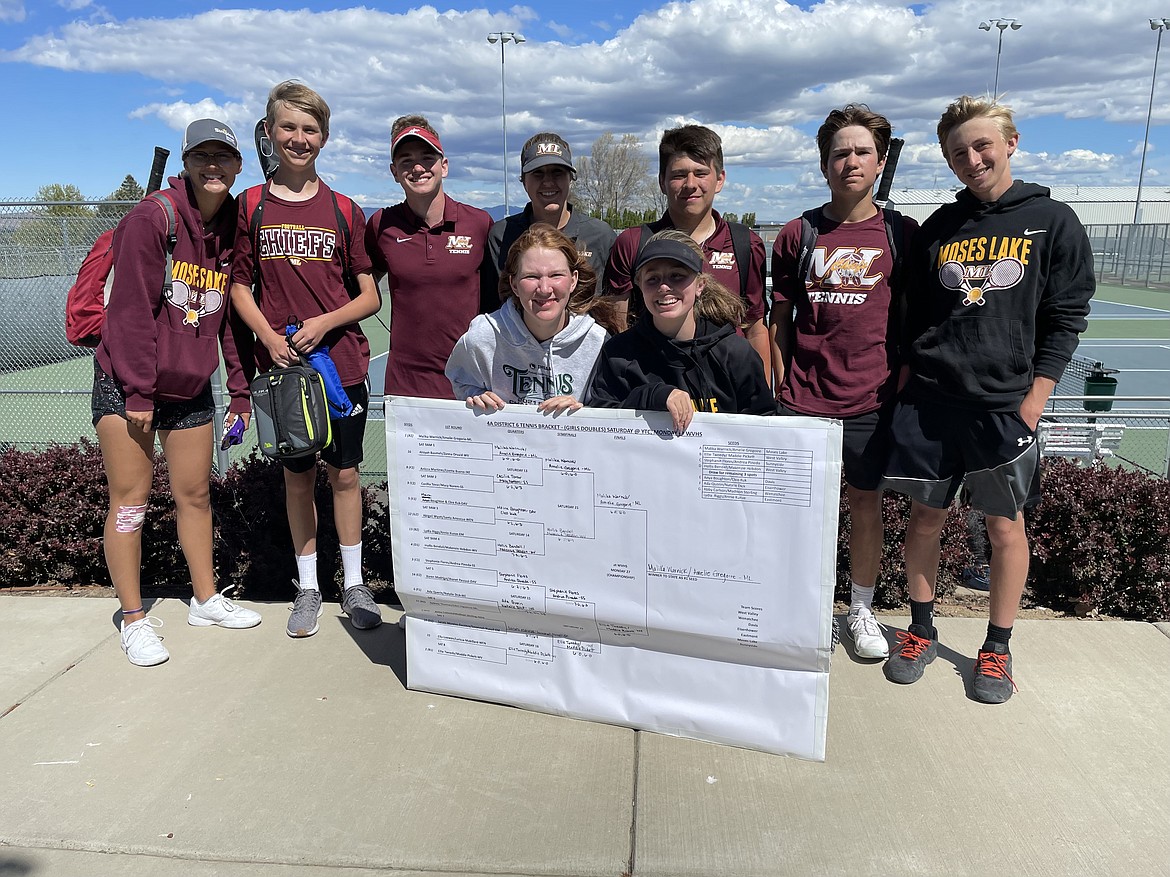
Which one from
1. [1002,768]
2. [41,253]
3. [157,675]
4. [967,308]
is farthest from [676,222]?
[41,253]

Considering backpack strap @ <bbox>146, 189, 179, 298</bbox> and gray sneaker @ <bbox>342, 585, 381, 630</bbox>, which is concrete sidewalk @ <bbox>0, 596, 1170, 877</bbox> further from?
backpack strap @ <bbox>146, 189, 179, 298</bbox>

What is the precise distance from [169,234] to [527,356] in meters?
1.62

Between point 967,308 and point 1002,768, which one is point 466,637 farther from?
point 967,308

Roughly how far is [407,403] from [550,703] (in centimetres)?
130

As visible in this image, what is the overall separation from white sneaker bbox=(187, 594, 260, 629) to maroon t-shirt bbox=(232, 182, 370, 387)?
1.27m

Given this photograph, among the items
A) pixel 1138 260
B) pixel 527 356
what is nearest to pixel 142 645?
pixel 527 356

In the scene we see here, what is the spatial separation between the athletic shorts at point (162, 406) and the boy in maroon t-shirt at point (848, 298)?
2.59 m

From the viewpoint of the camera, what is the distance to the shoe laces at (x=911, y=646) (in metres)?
3.62

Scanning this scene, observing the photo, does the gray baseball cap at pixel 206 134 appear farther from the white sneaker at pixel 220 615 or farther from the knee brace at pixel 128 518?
the white sneaker at pixel 220 615

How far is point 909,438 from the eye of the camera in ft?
11.2

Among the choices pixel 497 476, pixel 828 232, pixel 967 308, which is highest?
pixel 828 232

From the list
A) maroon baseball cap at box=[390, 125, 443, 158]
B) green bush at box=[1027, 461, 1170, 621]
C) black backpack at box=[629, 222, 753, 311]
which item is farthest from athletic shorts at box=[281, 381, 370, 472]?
green bush at box=[1027, 461, 1170, 621]

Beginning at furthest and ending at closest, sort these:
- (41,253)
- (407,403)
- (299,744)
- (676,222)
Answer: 1. (41,253)
2. (676,222)
3. (407,403)
4. (299,744)

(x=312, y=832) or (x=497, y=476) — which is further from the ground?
(x=497, y=476)
